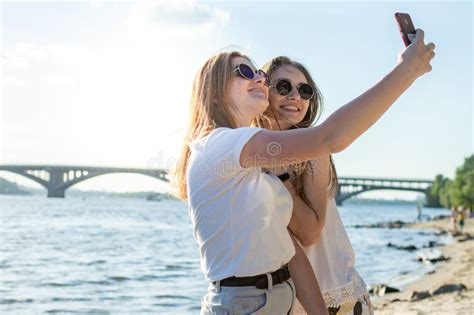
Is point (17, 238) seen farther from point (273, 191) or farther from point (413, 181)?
point (413, 181)

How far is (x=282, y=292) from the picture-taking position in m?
1.97

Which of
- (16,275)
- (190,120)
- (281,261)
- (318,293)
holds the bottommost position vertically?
(16,275)

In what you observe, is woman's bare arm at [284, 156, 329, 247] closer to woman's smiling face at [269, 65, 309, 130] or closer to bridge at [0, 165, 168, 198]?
woman's smiling face at [269, 65, 309, 130]

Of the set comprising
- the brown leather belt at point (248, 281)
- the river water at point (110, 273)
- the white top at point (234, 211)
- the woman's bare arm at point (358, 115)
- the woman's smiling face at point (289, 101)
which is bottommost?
the river water at point (110, 273)

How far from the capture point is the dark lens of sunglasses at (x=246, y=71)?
2.13 m

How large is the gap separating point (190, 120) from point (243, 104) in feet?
0.69

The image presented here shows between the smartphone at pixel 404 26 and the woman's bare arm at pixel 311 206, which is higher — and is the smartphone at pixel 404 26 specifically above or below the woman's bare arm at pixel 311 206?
above

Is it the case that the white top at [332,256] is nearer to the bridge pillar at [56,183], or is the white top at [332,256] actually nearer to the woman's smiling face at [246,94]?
the woman's smiling face at [246,94]

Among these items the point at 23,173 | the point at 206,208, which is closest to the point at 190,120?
the point at 206,208

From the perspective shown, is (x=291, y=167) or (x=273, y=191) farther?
(x=291, y=167)

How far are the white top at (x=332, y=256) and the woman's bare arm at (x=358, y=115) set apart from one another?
73cm

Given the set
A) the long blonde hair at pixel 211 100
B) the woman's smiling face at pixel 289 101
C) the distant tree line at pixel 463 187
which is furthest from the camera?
the distant tree line at pixel 463 187

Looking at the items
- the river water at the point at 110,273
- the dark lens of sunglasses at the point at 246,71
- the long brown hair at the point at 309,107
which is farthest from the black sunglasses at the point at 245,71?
the river water at the point at 110,273

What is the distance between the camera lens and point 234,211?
192 cm
